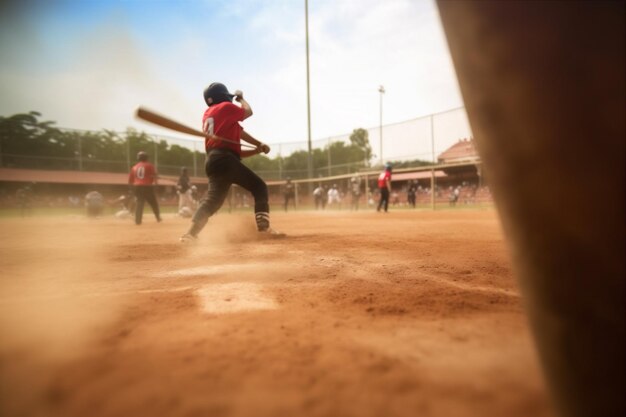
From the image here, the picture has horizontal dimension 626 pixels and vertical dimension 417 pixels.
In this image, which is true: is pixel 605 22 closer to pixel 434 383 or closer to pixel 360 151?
pixel 434 383

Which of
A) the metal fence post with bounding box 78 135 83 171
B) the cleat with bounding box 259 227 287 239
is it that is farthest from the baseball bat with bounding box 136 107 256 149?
the metal fence post with bounding box 78 135 83 171

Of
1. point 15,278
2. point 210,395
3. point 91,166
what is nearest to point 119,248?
point 15,278

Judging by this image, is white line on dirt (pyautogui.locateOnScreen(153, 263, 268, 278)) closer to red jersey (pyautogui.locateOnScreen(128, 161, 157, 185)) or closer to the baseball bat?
the baseball bat

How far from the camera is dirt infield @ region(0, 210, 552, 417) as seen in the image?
0.85 meters

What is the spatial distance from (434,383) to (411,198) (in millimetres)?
22948

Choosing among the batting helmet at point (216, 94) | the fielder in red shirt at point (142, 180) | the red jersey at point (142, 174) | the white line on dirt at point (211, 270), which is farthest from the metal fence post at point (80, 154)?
the white line on dirt at point (211, 270)

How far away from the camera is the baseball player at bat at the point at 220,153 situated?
14.0 ft

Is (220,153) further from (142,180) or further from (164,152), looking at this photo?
(164,152)

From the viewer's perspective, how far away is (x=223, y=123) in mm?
4320

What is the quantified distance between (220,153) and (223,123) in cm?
38

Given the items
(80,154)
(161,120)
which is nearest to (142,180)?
(161,120)

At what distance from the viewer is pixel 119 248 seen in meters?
3.96

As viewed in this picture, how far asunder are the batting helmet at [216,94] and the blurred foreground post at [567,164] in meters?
4.29

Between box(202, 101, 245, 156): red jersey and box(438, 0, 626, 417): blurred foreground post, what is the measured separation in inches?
157
